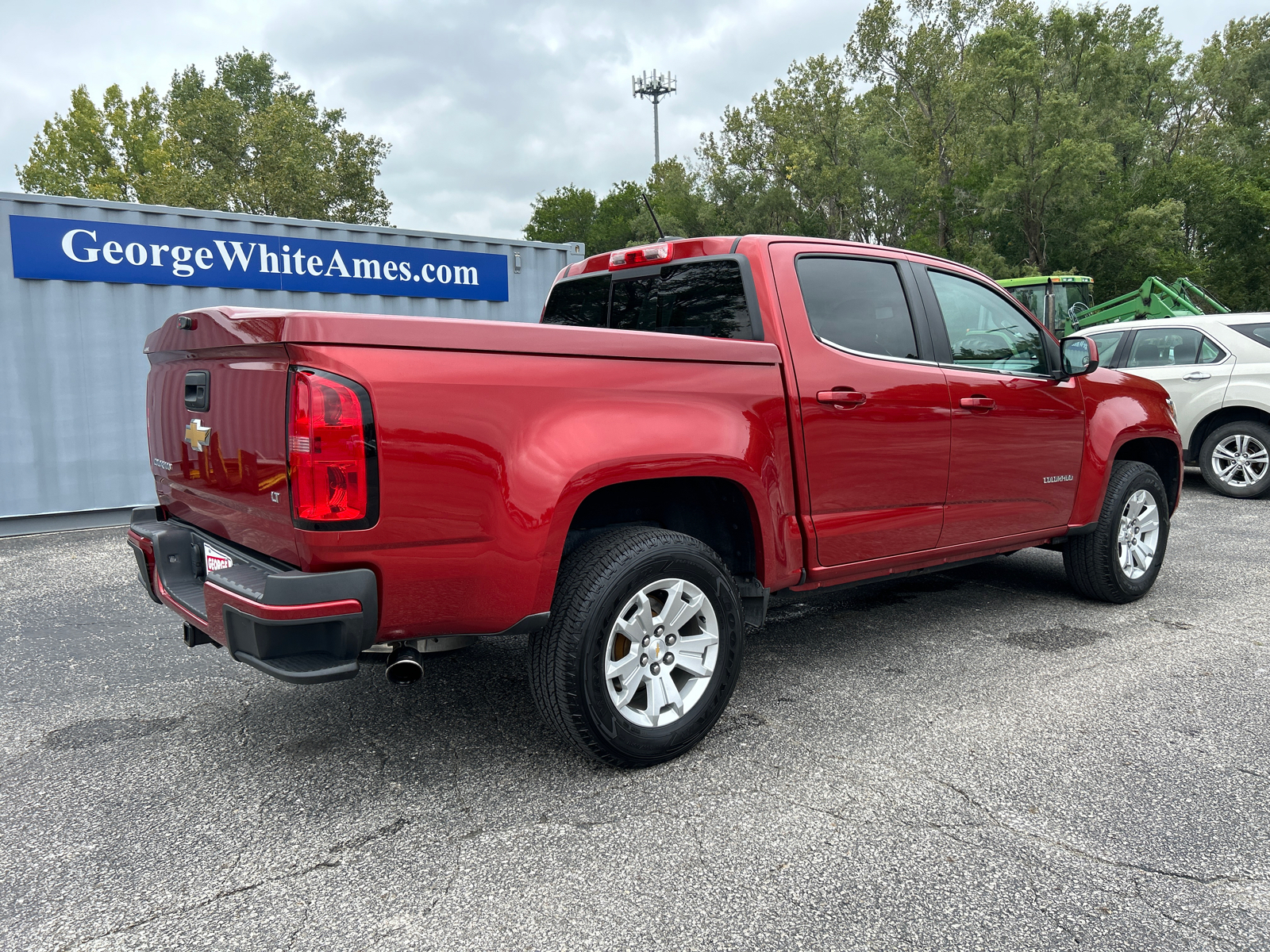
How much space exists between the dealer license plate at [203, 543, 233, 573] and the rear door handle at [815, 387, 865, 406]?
2.17 m

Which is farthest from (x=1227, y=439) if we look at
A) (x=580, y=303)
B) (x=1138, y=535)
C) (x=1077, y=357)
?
(x=580, y=303)

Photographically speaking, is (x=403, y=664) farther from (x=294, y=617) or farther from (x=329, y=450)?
(x=329, y=450)

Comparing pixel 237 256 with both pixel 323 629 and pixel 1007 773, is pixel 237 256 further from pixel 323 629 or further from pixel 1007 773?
pixel 1007 773

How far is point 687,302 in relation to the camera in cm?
374

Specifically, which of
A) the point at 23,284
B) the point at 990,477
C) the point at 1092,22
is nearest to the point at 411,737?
the point at 990,477

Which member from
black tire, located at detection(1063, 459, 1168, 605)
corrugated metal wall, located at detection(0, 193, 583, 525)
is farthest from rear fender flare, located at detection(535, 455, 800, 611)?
corrugated metal wall, located at detection(0, 193, 583, 525)

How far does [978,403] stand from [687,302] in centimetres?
145

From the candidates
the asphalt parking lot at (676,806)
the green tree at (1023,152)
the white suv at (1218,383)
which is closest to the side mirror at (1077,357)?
the asphalt parking lot at (676,806)

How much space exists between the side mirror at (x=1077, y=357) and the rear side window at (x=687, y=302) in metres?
2.07

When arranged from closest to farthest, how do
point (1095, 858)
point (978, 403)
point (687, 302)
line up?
point (1095, 858)
point (687, 302)
point (978, 403)

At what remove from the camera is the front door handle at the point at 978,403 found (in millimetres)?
4016

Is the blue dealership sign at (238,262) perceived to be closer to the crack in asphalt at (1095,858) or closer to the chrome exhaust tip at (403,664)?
the chrome exhaust tip at (403,664)

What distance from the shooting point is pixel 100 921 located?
2217 millimetres

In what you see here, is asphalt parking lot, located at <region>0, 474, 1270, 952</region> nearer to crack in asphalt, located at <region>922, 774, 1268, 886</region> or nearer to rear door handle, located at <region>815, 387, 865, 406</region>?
crack in asphalt, located at <region>922, 774, 1268, 886</region>
